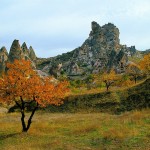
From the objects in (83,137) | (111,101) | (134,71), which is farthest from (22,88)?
(134,71)

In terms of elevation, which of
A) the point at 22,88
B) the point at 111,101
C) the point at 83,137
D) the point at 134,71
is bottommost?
the point at 83,137

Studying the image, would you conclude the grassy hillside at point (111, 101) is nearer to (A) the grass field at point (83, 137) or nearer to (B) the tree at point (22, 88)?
(A) the grass field at point (83, 137)

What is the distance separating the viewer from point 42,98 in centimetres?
4394

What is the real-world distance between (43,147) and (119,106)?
109ft

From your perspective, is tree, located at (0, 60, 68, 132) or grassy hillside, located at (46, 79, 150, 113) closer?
tree, located at (0, 60, 68, 132)

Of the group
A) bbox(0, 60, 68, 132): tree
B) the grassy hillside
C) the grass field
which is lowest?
the grass field

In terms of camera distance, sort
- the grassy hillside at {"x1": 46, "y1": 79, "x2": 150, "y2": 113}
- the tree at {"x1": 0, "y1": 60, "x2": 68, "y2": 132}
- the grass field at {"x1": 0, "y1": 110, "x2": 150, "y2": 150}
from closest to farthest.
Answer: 1. the grass field at {"x1": 0, "y1": 110, "x2": 150, "y2": 150}
2. the tree at {"x1": 0, "y1": 60, "x2": 68, "y2": 132}
3. the grassy hillside at {"x1": 46, "y1": 79, "x2": 150, "y2": 113}

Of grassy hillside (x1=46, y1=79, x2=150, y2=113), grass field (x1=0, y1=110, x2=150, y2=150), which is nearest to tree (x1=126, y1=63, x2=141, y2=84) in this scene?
grassy hillside (x1=46, y1=79, x2=150, y2=113)

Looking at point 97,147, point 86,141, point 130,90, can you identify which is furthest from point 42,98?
point 130,90

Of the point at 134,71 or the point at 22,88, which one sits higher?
the point at 134,71

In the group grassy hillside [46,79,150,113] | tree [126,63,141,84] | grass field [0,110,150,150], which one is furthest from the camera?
tree [126,63,141,84]

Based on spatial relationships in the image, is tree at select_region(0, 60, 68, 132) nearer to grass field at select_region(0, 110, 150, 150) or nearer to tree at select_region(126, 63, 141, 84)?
grass field at select_region(0, 110, 150, 150)

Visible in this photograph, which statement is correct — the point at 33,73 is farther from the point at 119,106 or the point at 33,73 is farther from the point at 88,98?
the point at 88,98

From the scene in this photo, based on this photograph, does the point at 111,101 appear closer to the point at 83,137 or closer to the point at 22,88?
the point at 22,88
